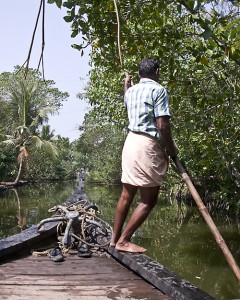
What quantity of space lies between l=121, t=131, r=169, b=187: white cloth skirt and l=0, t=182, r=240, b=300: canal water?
3.56 m

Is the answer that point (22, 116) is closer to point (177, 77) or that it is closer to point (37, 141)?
point (37, 141)

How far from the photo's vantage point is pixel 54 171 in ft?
118

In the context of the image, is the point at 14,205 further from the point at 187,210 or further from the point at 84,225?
the point at 84,225

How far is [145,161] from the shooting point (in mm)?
2723

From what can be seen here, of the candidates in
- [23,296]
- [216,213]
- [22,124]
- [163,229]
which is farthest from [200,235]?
[22,124]

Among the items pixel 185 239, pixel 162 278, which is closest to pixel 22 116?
pixel 185 239

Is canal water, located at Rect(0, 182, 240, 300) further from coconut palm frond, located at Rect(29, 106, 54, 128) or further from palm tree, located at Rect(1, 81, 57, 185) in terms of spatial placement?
coconut palm frond, located at Rect(29, 106, 54, 128)

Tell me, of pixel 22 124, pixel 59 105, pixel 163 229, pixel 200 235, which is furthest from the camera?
pixel 59 105

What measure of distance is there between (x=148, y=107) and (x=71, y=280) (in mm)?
1243

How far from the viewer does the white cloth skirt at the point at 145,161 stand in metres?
2.73

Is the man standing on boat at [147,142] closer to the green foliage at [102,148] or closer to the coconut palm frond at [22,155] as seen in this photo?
the coconut palm frond at [22,155]

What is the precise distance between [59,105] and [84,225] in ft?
105

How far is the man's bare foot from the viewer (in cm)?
291

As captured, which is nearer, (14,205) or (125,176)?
(125,176)
